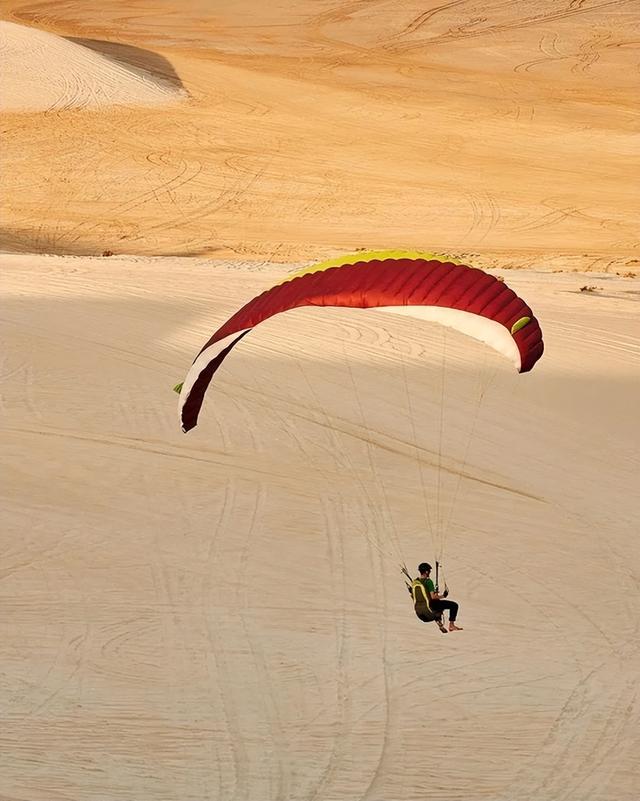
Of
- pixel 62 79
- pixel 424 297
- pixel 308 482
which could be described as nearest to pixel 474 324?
pixel 424 297

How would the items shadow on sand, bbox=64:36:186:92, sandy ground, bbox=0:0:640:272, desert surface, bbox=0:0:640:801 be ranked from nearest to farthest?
desert surface, bbox=0:0:640:801 < sandy ground, bbox=0:0:640:272 < shadow on sand, bbox=64:36:186:92

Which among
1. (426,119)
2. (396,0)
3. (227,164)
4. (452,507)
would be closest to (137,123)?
(227,164)

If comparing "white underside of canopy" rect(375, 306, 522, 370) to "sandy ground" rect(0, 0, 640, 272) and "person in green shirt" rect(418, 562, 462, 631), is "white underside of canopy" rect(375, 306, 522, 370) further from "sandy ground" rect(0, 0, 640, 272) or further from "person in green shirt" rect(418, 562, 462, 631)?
"sandy ground" rect(0, 0, 640, 272)

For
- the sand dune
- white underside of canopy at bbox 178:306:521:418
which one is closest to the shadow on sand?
the sand dune

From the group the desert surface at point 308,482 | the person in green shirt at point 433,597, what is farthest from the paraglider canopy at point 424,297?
the desert surface at point 308,482

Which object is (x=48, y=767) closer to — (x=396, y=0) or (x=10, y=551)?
(x=10, y=551)

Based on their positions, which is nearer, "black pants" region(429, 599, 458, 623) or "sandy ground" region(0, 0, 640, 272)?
"black pants" region(429, 599, 458, 623)

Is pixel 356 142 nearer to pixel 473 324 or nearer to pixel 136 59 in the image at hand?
pixel 136 59
